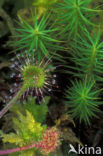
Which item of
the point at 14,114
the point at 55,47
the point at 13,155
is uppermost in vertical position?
the point at 55,47

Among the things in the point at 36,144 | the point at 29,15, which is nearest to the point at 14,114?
the point at 36,144

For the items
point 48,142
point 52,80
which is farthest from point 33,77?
point 48,142

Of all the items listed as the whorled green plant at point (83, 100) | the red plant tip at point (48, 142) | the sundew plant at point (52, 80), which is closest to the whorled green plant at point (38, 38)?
the sundew plant at point (52, 80)

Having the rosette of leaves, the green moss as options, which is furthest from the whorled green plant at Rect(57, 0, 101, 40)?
the rosette of leaves

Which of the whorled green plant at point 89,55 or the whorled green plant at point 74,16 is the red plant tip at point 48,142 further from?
the whorled green plant at point 74,16

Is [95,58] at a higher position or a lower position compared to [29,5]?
lower

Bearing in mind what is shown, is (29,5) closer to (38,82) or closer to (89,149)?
(38,82)
